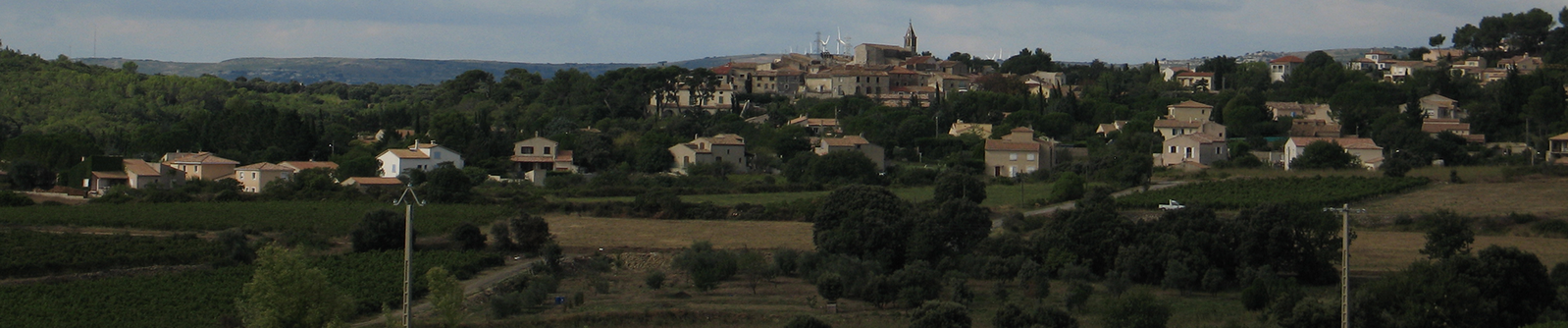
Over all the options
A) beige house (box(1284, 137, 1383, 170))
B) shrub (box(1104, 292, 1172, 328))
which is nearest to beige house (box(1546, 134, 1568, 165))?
beige house (box(1284, 137, 1383, 170))

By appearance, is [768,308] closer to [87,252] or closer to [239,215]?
[87,252]

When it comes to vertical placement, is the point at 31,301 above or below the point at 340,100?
below

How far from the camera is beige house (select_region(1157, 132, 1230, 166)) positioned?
43.9 meters

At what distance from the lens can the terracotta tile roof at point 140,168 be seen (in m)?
42.6

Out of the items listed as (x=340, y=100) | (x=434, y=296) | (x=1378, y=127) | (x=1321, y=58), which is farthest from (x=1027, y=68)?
(x=434, y=296)

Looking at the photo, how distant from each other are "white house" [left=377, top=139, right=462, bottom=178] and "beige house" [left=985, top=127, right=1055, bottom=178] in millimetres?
16442

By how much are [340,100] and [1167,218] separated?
225 ft

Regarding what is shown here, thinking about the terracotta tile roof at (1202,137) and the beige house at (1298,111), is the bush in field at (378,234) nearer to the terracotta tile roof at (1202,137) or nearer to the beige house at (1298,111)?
the terracotta tile roof at (1202,137)

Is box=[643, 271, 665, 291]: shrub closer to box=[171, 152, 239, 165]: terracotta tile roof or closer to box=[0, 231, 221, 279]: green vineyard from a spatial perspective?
box=[0, 231, 221, 279]: green vineyard

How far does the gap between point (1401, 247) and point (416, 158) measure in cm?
2803

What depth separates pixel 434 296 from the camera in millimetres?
18406

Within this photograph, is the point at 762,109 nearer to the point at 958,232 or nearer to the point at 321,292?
the point at 958,232

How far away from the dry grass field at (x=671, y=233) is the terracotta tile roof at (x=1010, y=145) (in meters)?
12.3

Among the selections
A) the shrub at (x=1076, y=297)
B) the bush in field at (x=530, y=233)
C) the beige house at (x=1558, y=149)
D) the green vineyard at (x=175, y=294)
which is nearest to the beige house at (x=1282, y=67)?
the beige house at (x=1558, y=149)
